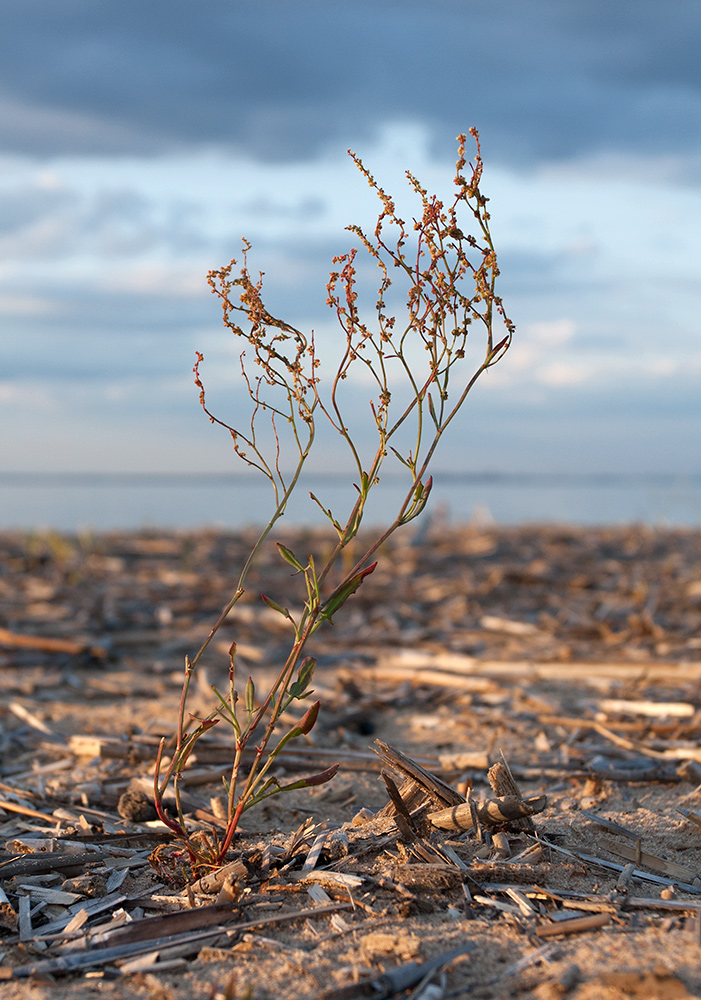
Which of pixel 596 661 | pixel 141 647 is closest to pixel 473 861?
pixel 596 661

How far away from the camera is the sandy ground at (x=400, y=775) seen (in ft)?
7.80

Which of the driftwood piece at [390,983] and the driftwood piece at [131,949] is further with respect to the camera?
the driftwood piece at [131,949]

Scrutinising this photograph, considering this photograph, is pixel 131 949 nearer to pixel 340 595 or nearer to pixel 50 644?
pixel 340 595

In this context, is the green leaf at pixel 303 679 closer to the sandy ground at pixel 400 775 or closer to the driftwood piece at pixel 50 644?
the sandy ground at pixel 400 775

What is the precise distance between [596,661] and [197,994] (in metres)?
4.61

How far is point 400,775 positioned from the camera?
11.1 ft

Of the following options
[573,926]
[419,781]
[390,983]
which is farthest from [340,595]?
[573,926]

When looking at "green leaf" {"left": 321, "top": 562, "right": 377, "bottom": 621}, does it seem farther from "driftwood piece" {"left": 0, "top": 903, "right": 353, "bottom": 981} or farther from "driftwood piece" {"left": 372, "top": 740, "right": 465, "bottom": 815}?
"driftwood piece" {"left": 0, "top": 903, "right": 353, "bottom": 981}

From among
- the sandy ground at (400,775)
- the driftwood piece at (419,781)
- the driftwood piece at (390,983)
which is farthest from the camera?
the driftwood piece at (419,781)

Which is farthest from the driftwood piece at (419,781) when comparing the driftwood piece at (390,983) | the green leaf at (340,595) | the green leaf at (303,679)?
the driftwood piece at (390,983)

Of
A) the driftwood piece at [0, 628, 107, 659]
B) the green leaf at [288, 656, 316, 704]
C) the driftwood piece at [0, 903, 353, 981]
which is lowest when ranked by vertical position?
the driftwood piece at [0, 628, 107, 659]

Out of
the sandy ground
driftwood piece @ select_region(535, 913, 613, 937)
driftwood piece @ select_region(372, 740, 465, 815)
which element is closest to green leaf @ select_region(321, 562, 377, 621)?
driftwood piece @ select_region(372, 740, 465, 815)

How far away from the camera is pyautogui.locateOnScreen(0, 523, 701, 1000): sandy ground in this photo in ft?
7.80

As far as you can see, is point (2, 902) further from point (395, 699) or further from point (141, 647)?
point (141, 647)
